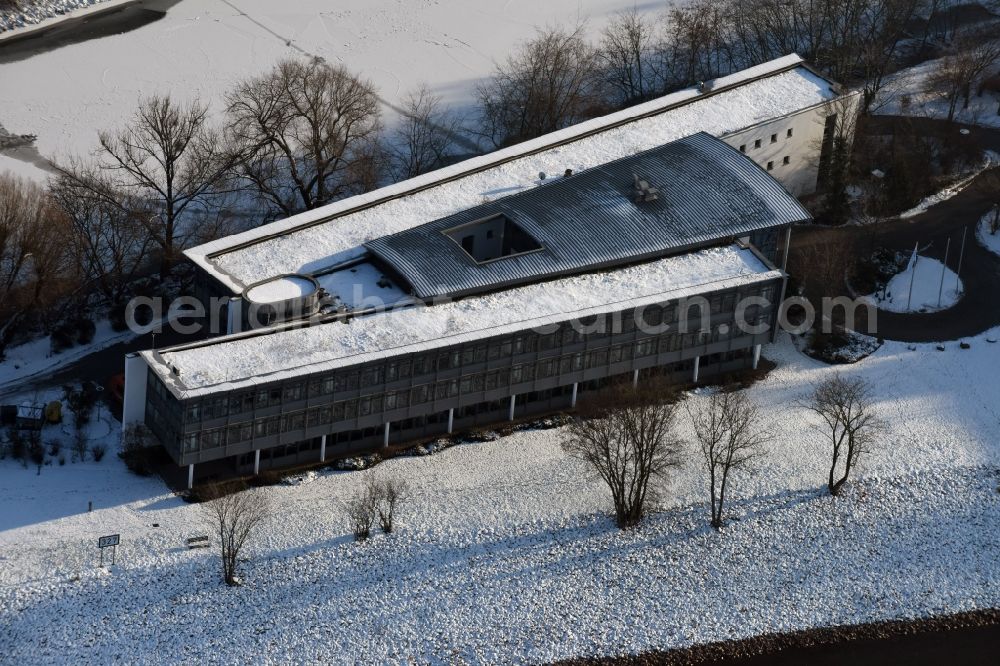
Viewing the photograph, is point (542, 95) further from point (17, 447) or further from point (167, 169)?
point (17, 447)

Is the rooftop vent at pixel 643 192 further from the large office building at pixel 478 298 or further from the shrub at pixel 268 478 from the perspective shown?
the shrub at pixel 268 478

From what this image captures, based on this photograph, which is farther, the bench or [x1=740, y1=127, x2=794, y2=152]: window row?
[x1=740, y1=127, x2=794, y2=152]: window row

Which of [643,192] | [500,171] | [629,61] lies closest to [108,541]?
[500,171]

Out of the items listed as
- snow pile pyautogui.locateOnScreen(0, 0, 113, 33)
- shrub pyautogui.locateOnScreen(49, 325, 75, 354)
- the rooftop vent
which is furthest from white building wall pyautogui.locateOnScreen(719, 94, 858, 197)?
snow pile pyautogui.locateOnScreen(0, 0, 113, 33)

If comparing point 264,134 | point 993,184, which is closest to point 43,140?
point 264,134

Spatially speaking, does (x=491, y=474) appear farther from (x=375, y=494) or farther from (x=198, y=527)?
(x=198, y=527)

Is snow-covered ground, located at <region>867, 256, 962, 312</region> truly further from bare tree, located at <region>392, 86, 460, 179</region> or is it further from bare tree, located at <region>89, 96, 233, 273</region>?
bare tree, located at <region>89, 96, 233, 273</region>

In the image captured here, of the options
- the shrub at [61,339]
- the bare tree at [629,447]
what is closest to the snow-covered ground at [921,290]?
the bare tree at [629,447]
